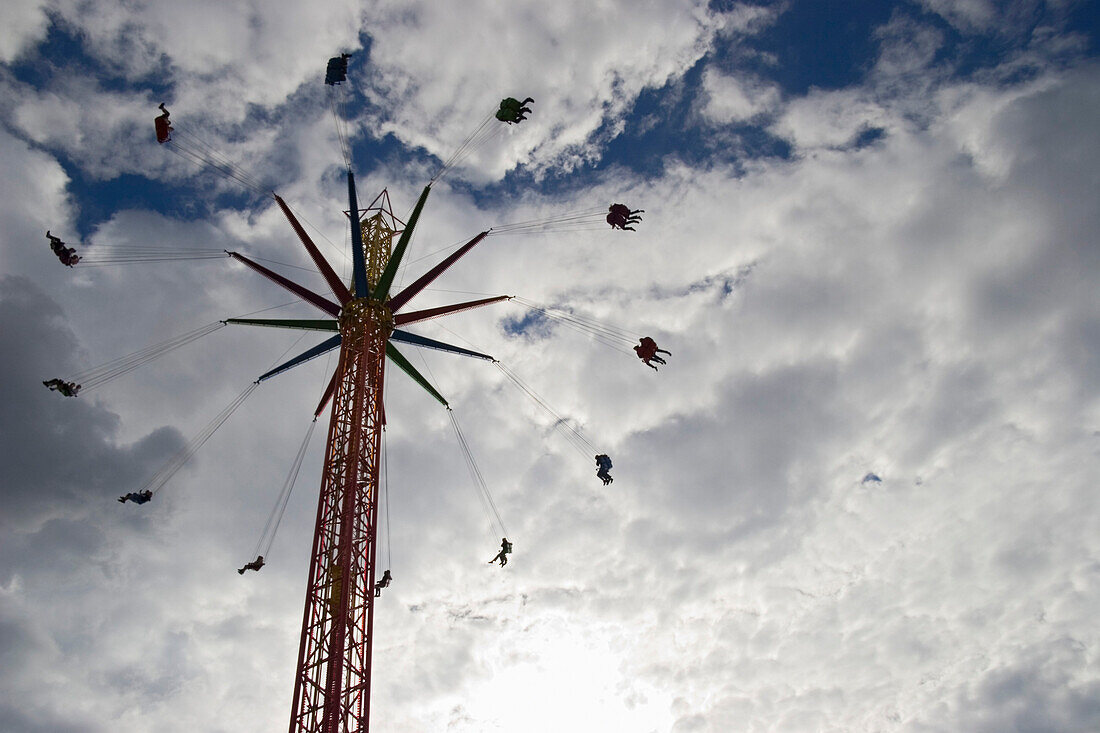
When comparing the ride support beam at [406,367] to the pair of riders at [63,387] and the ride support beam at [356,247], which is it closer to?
the ride support beam at [356,247]

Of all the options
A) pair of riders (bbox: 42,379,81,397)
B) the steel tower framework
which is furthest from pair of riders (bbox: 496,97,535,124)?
pair of riders (bbox: 42,379,81,397)

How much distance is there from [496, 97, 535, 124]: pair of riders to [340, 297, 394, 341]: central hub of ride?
14548 millimetres

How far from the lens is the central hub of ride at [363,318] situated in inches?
1741

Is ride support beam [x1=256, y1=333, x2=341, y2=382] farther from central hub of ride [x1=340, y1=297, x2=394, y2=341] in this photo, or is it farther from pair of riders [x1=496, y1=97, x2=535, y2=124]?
pair of riders [x1=496, y1=97, x2=535, y2=124]

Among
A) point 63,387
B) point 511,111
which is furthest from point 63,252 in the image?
point 511,111

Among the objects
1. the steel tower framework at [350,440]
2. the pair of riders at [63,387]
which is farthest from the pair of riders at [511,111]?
the pair of riders at [63,387]

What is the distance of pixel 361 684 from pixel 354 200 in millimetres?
28556

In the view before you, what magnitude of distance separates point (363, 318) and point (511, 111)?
54.2 feet

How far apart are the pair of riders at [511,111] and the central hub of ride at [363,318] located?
1455cm

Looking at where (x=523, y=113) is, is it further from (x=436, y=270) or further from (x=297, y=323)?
(x=297, y=323)

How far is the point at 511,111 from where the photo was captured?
4525 cm

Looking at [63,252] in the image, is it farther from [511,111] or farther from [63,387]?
[511,111]

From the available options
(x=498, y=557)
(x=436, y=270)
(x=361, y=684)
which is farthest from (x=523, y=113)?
(x=361, y=684)

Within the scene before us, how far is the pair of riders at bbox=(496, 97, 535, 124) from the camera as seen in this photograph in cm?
4488
